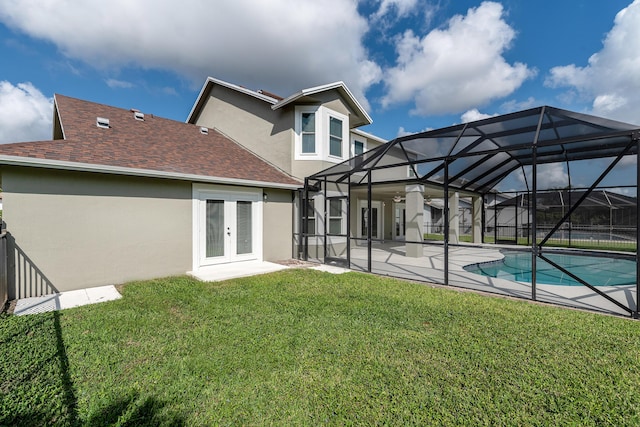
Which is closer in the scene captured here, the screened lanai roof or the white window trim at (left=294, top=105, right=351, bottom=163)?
the screened lanai roof

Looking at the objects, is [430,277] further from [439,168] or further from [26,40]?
[26,40]

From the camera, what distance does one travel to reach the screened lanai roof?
5.50 meters

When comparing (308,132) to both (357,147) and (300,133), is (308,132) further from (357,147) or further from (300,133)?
(357,147)

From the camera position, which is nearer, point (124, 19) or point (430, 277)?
point (430, 277)

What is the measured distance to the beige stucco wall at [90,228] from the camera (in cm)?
586

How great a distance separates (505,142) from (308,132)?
22.5ft

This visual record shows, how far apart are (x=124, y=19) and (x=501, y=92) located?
30414 millimetres

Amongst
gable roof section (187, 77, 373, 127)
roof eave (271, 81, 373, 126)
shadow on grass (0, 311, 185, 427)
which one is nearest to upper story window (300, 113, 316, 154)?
gable roof section (187, 77, 373, 127)

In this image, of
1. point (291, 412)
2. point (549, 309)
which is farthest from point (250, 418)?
point (549, 309)

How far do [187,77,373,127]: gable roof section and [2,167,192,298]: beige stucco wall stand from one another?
5331 millimetres

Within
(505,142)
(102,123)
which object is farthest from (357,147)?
(102,123)

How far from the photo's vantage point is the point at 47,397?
2729 millimetres

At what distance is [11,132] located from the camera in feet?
231

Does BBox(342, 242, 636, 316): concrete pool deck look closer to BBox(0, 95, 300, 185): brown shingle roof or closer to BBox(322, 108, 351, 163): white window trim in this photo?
BBox(322, 108, 351, 163): white window trim
